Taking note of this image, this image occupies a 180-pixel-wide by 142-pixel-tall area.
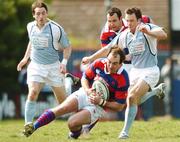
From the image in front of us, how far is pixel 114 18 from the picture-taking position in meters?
16.3

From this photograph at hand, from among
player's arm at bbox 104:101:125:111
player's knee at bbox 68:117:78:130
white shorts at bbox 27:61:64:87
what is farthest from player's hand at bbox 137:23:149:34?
white shorts at bbox 27:61:64:87

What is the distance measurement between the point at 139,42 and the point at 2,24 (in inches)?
612

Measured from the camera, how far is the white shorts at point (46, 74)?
658 inches

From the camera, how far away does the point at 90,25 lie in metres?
41.9

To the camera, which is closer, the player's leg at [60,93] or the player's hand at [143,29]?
the player's hand at [143,29]

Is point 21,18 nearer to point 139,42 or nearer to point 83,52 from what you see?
point 83,52

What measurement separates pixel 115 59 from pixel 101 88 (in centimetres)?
48

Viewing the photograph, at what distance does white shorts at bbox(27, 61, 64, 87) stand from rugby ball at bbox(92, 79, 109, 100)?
6.57 ft

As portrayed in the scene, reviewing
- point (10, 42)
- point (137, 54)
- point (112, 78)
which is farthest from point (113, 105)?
point (10, 42)

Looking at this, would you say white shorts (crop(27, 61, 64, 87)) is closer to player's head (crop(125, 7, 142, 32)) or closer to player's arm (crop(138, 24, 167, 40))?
player's head (crop(125, 7, 142, 32))

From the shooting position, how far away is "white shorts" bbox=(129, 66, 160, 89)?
15.9m

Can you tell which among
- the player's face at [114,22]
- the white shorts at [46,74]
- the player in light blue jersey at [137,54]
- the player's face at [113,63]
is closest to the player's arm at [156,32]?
the player in light blue jersey at [137,54]

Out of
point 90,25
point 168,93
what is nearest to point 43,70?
point 168,93

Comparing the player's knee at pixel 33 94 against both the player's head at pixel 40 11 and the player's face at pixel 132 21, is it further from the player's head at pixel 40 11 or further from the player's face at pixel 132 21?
the player's face at pixel 132 21
